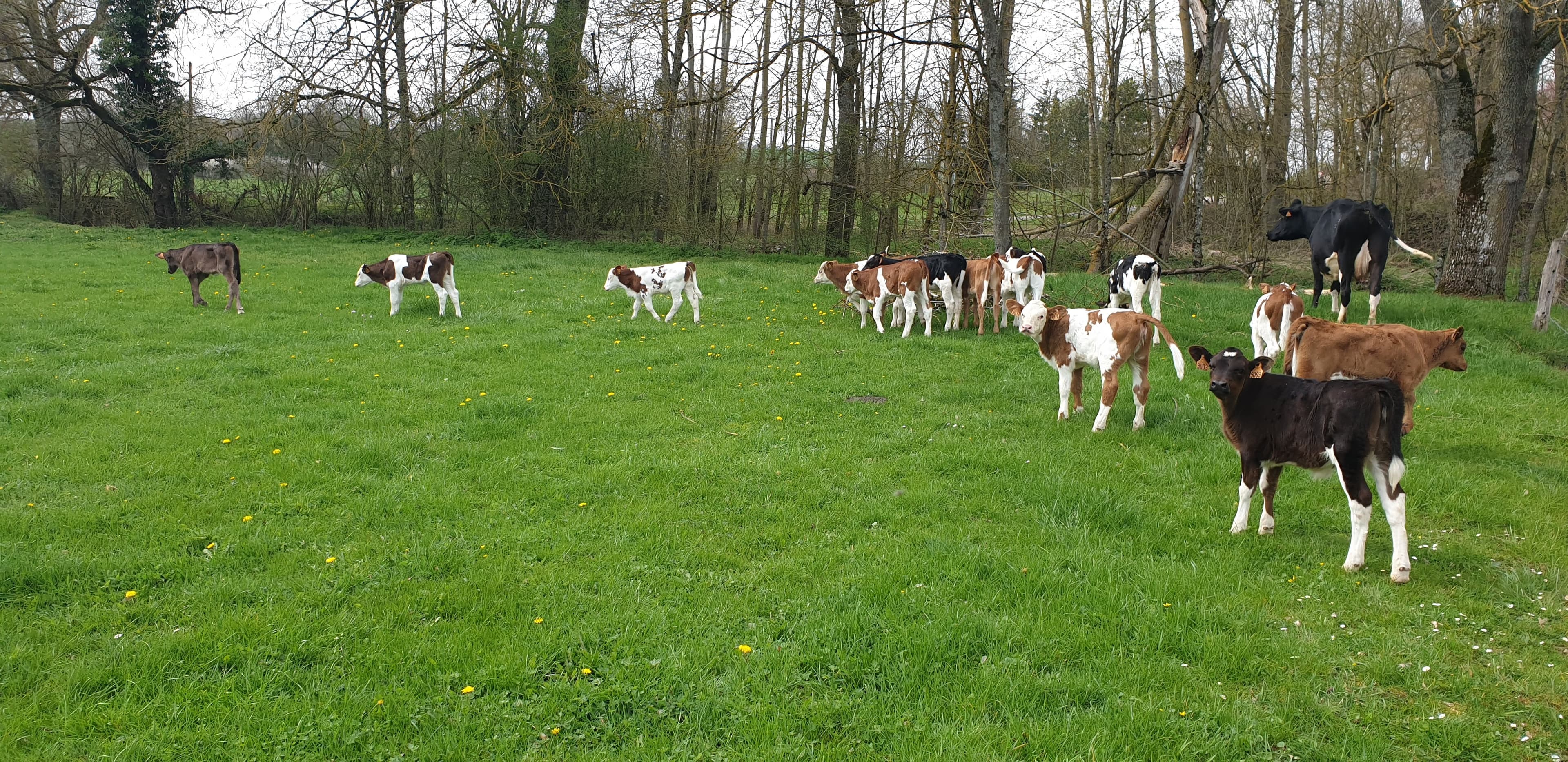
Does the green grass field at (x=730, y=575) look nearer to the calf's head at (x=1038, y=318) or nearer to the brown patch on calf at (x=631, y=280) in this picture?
the calf's head at (x=1038, y=318)

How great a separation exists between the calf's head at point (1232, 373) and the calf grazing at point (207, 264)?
49.1ft

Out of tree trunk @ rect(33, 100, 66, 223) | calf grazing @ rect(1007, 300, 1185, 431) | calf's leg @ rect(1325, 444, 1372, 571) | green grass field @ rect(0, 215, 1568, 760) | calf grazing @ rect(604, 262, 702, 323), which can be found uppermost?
tree trunk @ rect(33, 100, 66, 223)

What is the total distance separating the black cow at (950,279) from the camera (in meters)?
13.8

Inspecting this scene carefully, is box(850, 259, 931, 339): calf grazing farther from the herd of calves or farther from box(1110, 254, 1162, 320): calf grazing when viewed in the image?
box(1110, 254, 1162, 320): calf grazing

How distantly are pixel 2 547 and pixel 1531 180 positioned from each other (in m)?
31.5

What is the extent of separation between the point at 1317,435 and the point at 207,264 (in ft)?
54.9

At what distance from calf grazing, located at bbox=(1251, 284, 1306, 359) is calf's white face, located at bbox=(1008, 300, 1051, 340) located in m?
2.87

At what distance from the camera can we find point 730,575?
17.4ft

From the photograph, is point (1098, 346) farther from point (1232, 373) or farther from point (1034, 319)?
point (1232, 373)

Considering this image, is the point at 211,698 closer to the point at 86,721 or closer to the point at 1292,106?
the point at 86,721

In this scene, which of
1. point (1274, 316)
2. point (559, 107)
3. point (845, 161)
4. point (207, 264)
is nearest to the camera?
point (1274, 316)

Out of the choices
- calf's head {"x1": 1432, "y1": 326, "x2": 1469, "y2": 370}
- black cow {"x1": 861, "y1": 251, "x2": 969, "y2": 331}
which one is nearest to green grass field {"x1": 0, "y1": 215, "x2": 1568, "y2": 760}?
calf's head {"x1": 1432, "y1": 326, "x2": 1469, "y2": 370}


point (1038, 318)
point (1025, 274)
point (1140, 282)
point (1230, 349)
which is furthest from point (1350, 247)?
point (1230, 349)

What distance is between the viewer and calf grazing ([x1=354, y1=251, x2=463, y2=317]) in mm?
14188
